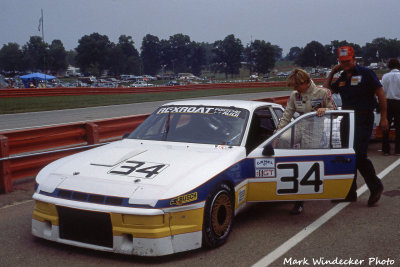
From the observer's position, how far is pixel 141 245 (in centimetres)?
359

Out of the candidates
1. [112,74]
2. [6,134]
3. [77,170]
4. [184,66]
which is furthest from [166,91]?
[184,66]

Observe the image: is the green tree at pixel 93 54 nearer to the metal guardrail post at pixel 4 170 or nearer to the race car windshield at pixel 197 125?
the metal guardrail post at pixel 4 170

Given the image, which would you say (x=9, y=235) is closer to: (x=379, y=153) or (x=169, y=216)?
(x=169, y=216)

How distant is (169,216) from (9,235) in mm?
1961

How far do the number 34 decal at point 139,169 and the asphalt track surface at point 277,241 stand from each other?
722mm

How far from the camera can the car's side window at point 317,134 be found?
485cm

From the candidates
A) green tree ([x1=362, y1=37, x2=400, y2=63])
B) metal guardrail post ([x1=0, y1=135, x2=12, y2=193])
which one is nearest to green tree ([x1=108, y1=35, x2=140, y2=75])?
green tree ([x1=362, y1=37, x2=400, y2=63])

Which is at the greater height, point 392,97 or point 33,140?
point 392,97

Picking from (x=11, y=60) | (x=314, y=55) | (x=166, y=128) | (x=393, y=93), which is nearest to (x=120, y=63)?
(x=11, y=60)

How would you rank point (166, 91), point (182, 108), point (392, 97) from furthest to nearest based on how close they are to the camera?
point (166, 91) < point (392, 97) < point (182, 108)

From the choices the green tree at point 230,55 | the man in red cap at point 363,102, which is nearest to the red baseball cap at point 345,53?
the man in red cap at point 363,102

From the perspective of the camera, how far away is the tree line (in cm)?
10162

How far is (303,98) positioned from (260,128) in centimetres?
65

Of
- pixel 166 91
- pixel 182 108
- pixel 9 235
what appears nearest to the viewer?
pixel 9 235
